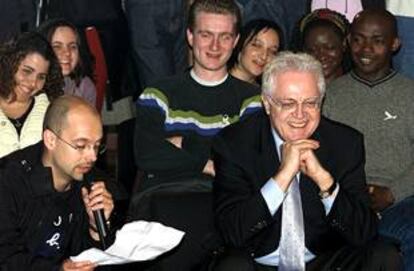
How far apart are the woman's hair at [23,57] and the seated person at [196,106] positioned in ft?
1.60

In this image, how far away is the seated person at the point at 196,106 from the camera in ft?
14.6

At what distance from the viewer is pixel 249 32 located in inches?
205

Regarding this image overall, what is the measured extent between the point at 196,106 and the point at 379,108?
2.90ft

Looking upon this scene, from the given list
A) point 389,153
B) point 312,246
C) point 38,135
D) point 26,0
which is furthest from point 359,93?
point 26,0

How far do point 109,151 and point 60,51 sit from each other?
28.4 inches

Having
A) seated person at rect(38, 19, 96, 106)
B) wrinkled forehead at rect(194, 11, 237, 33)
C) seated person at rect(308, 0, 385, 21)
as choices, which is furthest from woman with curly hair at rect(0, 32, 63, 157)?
seated person at rect(308, 0, 385, 21)

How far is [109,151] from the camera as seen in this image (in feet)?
18.6

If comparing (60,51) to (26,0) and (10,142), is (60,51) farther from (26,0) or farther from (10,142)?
(10,142)

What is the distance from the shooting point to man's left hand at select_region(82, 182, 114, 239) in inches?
141

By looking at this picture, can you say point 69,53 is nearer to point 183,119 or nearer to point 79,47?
point 79,47

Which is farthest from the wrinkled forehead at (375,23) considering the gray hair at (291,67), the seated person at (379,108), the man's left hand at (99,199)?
the man's left hand at (99,199)

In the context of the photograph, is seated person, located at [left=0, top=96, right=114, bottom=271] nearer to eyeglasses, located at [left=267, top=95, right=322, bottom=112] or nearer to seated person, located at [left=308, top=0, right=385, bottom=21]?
eyeglasses, located at [left=267, top=95, right=322, bottom=112]

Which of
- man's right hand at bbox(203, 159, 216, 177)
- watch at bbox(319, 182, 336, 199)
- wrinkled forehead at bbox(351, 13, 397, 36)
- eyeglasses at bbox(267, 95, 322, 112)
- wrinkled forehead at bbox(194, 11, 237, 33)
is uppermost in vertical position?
wrinkled forehead at bbox(194, 11, 237, 33)

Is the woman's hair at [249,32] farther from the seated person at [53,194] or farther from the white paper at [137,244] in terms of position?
the white paper at [137,244]
